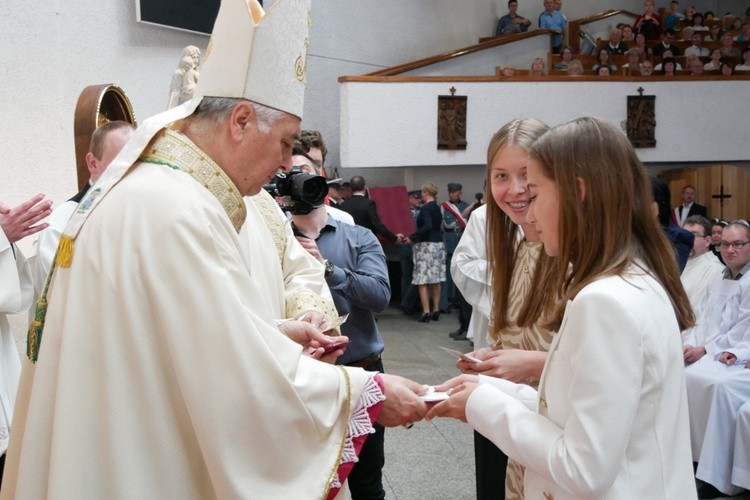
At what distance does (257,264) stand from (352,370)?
550 millimetres

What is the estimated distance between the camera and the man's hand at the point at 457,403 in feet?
5.75

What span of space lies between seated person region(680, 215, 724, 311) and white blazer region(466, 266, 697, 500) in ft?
12.8

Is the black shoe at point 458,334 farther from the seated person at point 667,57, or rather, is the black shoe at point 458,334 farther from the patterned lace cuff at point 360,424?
the patterned lace cuff at point 360,424

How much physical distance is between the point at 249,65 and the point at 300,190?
870 mm

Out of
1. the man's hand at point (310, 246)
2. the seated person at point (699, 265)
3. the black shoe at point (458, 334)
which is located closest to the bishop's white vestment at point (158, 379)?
the man's hand at point (310, 246)

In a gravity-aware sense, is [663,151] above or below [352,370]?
above

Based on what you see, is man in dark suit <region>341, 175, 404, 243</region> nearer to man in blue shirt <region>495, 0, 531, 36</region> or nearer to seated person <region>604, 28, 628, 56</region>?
man in blue shirt <region>495, 0, 531, 36</region>

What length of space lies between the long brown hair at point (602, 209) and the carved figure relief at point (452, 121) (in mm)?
9280

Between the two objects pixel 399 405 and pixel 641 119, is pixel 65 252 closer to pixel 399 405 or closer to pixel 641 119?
pixel 399 405

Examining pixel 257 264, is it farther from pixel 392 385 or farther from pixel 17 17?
pixel 17 17

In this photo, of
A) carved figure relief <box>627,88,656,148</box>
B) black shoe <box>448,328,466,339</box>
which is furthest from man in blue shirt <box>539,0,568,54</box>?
black shoe <box>448,328,466,339</box>

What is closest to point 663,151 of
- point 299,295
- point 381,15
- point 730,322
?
point 381,15

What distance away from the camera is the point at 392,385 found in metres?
1.87

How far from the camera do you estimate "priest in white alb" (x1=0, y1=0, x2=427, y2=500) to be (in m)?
1.52
